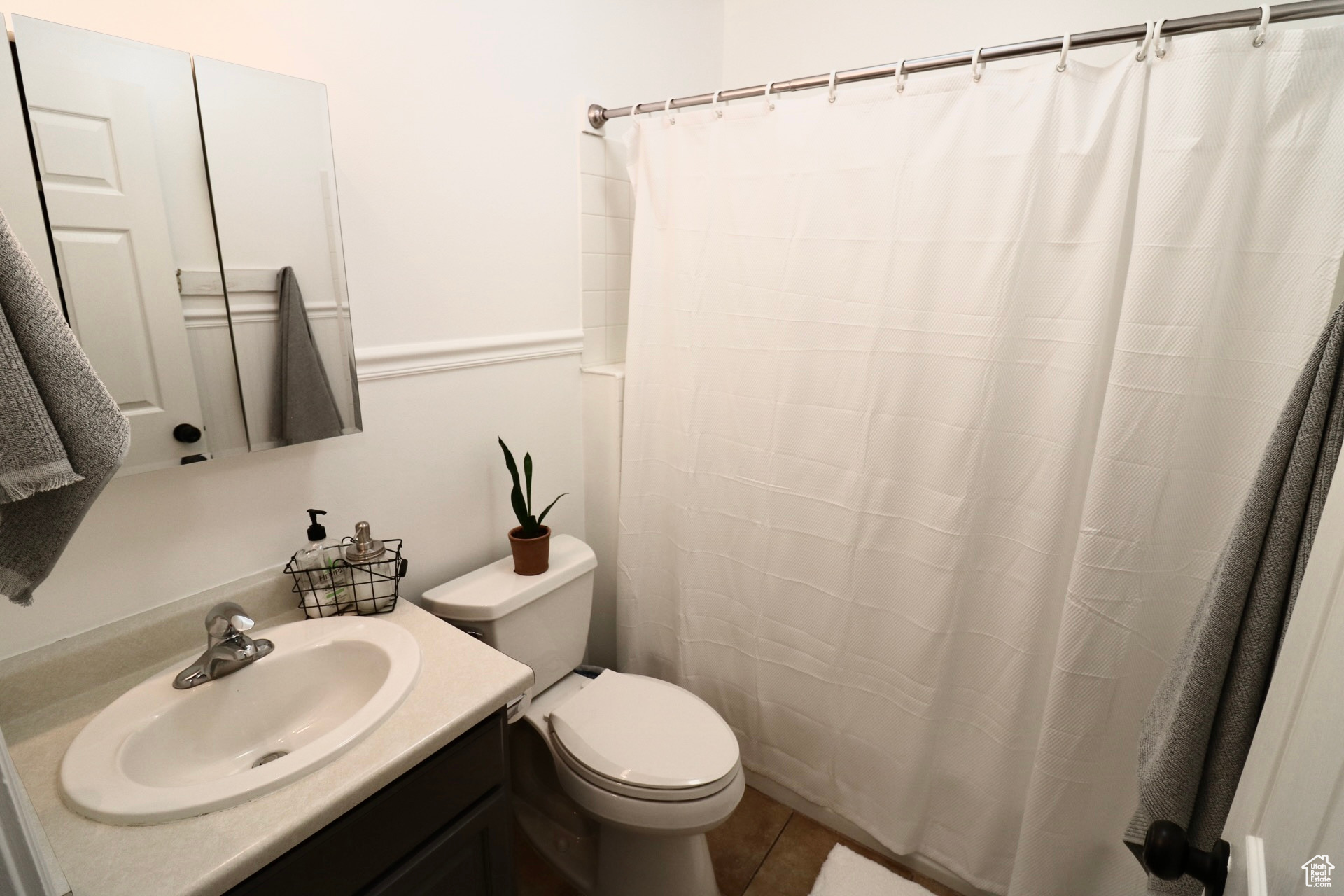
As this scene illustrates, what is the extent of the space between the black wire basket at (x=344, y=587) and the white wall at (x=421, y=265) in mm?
88

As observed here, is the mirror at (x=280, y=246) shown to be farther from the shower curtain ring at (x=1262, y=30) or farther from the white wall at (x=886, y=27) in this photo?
the shower curtain ring at (x=1262, y=30)

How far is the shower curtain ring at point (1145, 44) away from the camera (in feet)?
3.33

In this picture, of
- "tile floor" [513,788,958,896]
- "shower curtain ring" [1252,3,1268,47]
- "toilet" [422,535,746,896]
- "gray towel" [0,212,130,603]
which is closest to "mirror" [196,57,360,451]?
"toilet" [422,535,746,896]

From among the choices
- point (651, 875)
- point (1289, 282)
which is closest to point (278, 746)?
point (651, 875)

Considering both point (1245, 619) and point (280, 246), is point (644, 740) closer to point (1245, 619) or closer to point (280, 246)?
point (1245, 619)

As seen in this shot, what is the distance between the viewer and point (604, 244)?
179 cm

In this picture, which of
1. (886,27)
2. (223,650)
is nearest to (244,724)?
(223,650)

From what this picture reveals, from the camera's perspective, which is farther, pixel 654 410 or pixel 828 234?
pixel 654 410

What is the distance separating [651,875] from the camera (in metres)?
1.42

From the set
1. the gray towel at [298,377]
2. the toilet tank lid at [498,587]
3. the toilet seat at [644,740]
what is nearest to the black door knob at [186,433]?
the gray towel at [298,377]

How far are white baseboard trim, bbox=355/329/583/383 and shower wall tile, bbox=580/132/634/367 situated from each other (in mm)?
85

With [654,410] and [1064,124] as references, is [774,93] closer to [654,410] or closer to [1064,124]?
[1064,124]

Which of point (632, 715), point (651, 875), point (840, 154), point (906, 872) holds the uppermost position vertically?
point (840, 154)

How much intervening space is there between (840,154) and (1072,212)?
448mm
